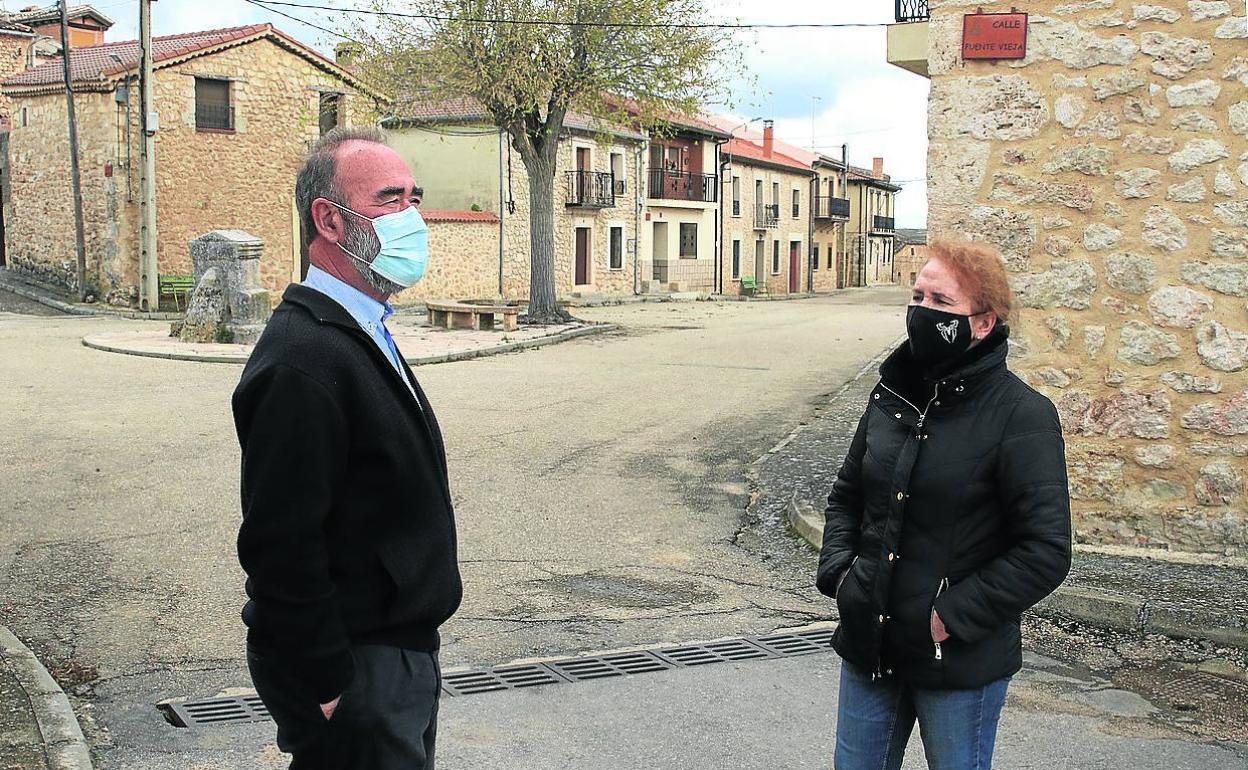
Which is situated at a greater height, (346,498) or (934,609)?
(346,498)

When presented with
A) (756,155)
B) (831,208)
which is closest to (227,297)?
(756,155)

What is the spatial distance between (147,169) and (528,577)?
2034cm

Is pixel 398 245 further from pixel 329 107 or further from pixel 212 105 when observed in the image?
pixel 329 107

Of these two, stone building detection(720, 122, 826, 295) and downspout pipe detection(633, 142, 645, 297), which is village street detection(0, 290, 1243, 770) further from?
stone building detection(720, 122, 826, 295)

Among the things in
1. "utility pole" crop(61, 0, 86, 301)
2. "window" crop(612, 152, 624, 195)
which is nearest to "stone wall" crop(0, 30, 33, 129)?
"utility pole" crop(61, 0, 86, 301)

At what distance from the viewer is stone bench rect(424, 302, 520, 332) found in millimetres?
22280

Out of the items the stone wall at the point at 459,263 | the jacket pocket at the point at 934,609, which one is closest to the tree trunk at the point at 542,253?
the stone wall at the point at 459,263

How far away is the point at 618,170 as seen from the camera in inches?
1657

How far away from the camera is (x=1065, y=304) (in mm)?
6504

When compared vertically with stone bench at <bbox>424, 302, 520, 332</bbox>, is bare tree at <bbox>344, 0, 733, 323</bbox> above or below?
above

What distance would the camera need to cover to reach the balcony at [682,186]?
147 ft

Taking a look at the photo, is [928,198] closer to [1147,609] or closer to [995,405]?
[1147,609]

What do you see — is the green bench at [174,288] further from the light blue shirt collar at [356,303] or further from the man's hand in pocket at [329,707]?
the man's hand in pocket at [329,707]

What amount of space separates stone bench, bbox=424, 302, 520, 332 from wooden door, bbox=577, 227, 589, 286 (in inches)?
A: 661
